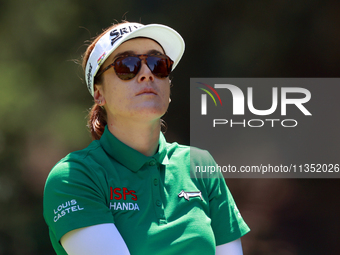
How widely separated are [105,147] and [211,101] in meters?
1.92

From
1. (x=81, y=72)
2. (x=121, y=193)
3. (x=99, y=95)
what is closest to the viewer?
(x=121, y=193)

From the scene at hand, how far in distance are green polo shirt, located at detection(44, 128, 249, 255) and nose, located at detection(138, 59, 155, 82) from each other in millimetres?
298

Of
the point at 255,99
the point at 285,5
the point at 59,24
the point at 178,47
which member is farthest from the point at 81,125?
the point at 285,5

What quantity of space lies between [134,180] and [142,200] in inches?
4.3

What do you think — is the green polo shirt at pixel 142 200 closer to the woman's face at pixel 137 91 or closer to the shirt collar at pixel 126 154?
the shirt collar at pixel 126 154

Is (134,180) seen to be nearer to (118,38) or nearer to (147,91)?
(147,91)

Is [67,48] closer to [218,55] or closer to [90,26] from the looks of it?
[90,26]

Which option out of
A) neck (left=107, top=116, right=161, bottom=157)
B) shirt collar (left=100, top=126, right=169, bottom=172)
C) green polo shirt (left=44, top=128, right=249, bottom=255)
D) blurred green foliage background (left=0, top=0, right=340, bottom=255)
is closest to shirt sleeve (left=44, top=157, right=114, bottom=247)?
green polo shirt (left=44, top=128, right=249, bottom=255)

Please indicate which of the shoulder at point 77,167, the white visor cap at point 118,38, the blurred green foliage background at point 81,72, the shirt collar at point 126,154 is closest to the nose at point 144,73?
the white visor cap at point 118,38

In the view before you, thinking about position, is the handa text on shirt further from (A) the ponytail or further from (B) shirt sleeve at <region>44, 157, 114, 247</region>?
(A) the ponytail

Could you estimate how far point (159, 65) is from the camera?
1.91m

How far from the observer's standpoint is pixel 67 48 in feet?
12.2

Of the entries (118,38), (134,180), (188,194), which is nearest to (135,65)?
(118,38)

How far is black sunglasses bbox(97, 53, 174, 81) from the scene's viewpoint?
6.05ft
